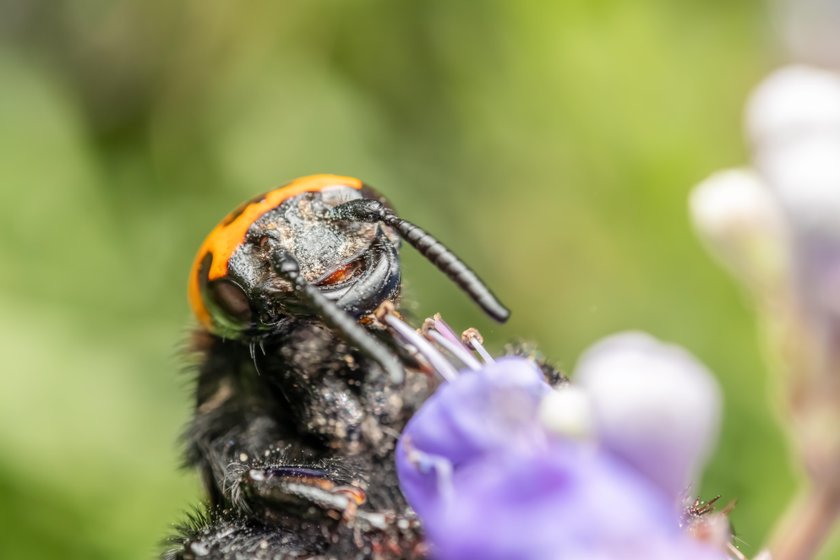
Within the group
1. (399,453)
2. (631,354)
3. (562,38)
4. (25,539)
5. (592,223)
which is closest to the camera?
(631,354)

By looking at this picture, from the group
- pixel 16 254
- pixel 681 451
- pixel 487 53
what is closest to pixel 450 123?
pixel 487 53

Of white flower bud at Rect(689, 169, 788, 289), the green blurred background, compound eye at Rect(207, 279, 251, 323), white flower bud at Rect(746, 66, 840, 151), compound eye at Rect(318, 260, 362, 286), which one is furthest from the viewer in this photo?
the green blurred background

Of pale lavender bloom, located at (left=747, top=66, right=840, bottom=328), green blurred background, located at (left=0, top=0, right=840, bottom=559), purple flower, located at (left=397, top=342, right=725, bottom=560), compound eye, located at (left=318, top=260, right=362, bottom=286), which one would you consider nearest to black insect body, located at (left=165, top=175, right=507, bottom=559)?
compound eye, located at (left=318, top=260, right=362, bottom=286)

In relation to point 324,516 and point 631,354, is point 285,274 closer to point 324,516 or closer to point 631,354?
point 324,516

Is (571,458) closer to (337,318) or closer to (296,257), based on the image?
(337,318)

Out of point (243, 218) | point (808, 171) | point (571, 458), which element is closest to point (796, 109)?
point (808, 171)

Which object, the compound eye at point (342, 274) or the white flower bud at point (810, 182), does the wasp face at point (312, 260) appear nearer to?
the compound eye at point (342, 274)

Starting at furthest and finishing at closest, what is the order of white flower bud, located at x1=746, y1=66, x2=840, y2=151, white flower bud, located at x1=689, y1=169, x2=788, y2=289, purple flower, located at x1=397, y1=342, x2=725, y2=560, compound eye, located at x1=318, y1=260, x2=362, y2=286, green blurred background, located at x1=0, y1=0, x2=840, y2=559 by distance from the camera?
green blurred background, located at x1=0, y1=0, x2=840, y2=559 → compound eye, located at x1=318, y1=260, x2=362, y2=286 → white flower bud, located at x1=689, y1=169, x2=788, y2=289 → white flower bud, located at x1=746, y1=66, x2=840, y2=151 → purple flower, located at x1=397, y1=342, x2=725, y2=560

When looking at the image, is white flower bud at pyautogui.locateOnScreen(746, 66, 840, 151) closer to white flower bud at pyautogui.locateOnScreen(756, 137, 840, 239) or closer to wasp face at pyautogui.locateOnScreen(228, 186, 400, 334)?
white flower bud at pyautogui.locateOnScreen(756, 137, 840, 239)
